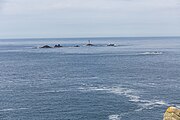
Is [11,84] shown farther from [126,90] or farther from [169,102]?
[169,102]

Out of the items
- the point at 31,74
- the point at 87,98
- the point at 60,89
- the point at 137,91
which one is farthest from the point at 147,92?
the point at 31,74

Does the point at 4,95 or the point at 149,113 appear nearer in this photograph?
the point at 149,113

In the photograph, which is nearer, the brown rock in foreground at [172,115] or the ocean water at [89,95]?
the brown rock in foreground at [172,115]

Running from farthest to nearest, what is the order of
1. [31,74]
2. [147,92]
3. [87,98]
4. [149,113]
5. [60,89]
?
[31,74]
[60,89]
[147,92]
[87,98]
[149,113]

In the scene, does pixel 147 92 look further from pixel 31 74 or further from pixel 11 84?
pixel 31 74

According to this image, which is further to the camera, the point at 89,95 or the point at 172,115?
the point at 89,95

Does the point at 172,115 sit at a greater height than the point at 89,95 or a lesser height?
greater

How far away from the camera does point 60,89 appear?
405 ft

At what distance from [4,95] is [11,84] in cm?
1996

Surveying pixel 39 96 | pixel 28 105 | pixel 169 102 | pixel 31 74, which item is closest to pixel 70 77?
pixel 31 74

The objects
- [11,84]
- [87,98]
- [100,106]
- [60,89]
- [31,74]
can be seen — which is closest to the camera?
[100,106]

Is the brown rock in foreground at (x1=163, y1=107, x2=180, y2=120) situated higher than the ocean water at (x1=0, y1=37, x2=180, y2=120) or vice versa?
the brown rock in foreground at (x1=163, y1=107, x2=180, y2=120)

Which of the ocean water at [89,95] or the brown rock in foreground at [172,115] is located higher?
the brown rock in foreground at [172,115]

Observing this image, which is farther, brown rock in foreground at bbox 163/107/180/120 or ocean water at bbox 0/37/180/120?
ocean water at bbox 0/37/180/120
